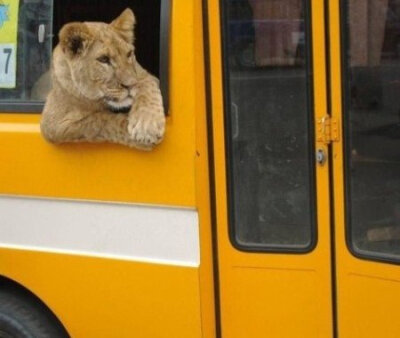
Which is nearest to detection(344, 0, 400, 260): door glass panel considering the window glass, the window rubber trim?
the window rubber trim

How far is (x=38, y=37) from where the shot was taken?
3285mm

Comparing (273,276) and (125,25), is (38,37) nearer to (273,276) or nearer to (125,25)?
(125,25)

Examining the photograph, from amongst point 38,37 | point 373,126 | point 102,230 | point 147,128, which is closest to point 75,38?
point 38,37

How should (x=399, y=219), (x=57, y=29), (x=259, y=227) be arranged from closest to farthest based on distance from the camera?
(x=399, y=219) → (x=259, y=227) → (x=57, y=29)

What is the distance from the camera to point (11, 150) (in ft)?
10.8

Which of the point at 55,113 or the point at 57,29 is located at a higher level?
the point at 57,29

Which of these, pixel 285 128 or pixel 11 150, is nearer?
pixel 285 128

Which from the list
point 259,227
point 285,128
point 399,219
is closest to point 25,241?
point 259,227

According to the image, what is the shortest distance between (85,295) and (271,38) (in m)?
1.28

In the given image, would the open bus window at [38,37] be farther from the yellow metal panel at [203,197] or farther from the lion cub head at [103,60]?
the yellow metal panel at [203,197]

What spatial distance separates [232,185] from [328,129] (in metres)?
0.44

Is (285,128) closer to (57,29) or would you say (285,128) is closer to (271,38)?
(271,38)

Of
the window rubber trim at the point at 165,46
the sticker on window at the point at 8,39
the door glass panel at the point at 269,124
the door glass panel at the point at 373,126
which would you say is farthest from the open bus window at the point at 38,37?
the door glass panel at the point at 373,126

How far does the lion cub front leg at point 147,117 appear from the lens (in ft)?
9.48
